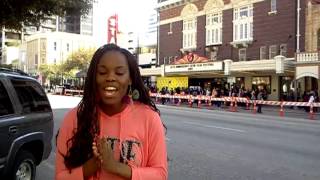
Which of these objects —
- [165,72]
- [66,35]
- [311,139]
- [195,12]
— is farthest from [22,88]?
[66,35]

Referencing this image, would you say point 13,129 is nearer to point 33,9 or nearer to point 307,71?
point 33,9

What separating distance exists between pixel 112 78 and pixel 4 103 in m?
4.04

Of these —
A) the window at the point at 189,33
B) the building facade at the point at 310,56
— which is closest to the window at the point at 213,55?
the window at the point at 189,33

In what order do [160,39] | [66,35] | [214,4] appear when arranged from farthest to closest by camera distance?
[66,35], [160,39], [214,4]

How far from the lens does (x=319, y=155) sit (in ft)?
37.1

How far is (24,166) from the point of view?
259 inches

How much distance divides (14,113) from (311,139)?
35.4ft

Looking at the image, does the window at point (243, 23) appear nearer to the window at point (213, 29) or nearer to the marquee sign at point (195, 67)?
the window at point (213, 29)

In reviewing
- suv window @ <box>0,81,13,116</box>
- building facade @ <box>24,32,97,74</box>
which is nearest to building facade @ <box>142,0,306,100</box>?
suv window @ <box>0,81,13,116</box>

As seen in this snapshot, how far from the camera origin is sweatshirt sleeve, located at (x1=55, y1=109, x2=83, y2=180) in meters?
2.33

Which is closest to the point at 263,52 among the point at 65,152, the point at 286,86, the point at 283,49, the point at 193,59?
the point at 283,49

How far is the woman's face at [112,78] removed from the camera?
243 cm

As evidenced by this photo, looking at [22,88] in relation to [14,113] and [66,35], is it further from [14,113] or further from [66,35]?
[66,35]

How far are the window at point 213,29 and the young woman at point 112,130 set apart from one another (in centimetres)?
4689
